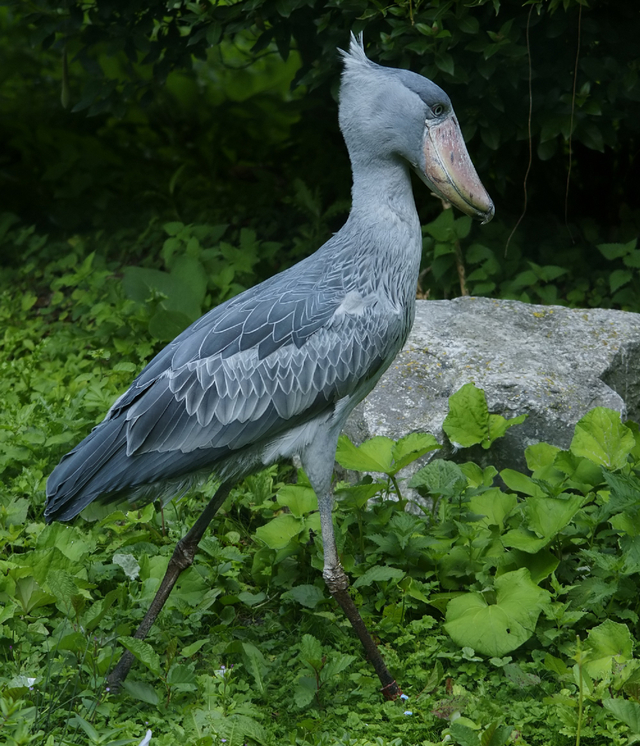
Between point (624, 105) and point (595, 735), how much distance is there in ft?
10.9

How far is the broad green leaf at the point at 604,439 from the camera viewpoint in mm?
3049

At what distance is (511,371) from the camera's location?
12.1 ft

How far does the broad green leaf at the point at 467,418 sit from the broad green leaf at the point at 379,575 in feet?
2.15

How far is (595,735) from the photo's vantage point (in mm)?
2289

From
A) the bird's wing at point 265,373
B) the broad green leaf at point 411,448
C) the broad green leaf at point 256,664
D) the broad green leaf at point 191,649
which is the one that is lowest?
the broad green leaf at point 256,664

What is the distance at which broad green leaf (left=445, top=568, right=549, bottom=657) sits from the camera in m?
2.54

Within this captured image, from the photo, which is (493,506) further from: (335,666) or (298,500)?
(335,666)

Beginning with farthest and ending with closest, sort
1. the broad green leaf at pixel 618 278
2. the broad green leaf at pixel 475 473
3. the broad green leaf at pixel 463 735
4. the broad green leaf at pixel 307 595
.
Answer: the broad green leaf at pixel 618 278 < the broad green leaf at pixel 475 473 < the broad green leaf at pixel 307 595 < the broad green leaf at pixel 463 735

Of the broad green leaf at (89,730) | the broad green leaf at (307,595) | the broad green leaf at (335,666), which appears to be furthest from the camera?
the broad green leaf at (307,595)

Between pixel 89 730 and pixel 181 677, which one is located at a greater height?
pixel 89 730

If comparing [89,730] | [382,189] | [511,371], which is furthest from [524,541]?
[89,730]

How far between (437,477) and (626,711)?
3.62ft

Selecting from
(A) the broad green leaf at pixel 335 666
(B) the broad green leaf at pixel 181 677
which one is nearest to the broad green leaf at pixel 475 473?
(A) the broad green leaf at pixel 335 666

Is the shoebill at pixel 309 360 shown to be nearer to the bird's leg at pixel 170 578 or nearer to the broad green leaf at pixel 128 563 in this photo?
the bird's leg at pixel 170 578
